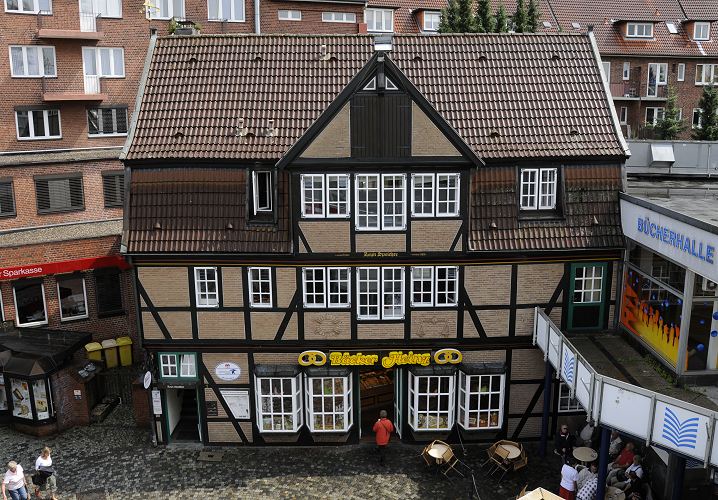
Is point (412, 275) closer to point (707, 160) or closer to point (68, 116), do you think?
point (707, 160)

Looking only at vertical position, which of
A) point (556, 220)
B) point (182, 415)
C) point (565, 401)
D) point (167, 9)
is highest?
point (167, 9)

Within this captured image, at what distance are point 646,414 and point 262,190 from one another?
12265 millimetres

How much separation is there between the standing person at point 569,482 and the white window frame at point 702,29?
148ft

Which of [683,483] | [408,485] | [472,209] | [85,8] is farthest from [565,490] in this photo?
[85,8]

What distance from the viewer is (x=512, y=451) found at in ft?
69.2

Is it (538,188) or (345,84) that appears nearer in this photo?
(538,188)

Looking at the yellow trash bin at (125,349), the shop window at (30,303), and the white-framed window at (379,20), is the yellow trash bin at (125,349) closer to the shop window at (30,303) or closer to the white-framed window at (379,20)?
the shop window at (30,303)

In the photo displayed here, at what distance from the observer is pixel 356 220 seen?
21250mm

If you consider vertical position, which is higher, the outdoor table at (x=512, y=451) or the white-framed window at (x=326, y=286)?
the white-framed window at (x=326, y=286)

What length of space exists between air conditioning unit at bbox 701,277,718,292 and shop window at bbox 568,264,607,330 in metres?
4.14

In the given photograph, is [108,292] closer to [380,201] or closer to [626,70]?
[380,201]

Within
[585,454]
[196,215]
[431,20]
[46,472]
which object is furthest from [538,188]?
[431,20]

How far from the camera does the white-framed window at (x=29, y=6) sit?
3030 cm

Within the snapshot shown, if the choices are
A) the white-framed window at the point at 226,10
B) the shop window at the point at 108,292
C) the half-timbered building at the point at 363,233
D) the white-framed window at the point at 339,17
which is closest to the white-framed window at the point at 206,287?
the half-timbered building at the point at 363,233
